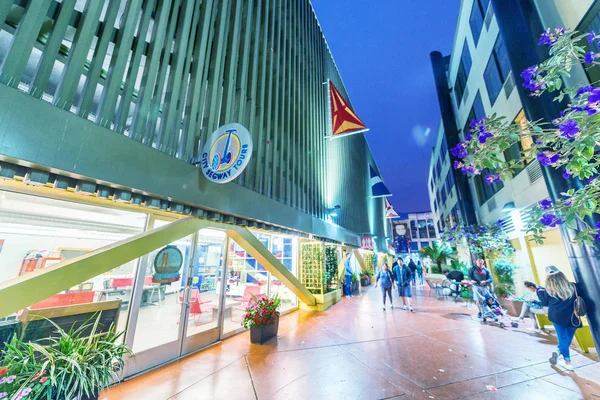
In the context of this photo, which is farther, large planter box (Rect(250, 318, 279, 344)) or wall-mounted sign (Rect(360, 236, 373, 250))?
wall-mounted sign (Rect(360, 236, 373, 250))

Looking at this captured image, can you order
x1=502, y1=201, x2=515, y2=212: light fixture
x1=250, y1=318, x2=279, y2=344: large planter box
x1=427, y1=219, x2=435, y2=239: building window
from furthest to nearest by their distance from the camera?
x1=427, y1=219, x2=435, y2=239: building window → x1=502, y1=201, x2=515, y2=212: light fixture → x1=250, y1=318, x2=279, y2=344: large planter box

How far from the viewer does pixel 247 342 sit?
5.55 meters

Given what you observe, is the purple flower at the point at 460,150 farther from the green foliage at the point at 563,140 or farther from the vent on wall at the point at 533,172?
the vent on wall at the point at 533,172

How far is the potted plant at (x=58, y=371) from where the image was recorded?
6.98ft

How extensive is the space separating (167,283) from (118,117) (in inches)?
132

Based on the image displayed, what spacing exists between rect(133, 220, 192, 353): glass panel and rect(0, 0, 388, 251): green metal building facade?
4.37 ft

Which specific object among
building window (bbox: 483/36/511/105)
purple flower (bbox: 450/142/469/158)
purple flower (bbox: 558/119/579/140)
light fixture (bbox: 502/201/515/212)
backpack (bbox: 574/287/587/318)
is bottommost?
backpack (bbox: 574/287/587/318)

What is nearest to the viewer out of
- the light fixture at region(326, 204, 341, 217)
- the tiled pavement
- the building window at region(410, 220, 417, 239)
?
the tiled pavement

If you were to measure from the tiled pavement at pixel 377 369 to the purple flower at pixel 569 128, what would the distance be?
12.1ft

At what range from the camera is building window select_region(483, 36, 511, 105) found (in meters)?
8.05

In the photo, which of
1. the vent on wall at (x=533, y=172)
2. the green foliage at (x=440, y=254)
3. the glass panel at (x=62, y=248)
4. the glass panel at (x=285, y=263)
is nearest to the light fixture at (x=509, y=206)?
the vent on wall at (x=533, y=172)

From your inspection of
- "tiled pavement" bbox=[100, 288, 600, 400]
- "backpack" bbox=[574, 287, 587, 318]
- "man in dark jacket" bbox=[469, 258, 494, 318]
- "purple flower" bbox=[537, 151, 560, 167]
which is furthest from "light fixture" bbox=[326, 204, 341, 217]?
"purple flower" bbox=[537, 151, 560, 167]

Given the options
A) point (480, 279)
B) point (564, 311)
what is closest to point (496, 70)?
point (480, 279)

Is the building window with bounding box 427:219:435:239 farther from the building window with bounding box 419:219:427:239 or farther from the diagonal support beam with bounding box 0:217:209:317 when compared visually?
the diagonal support beam with bounding box 0:217:209:317
